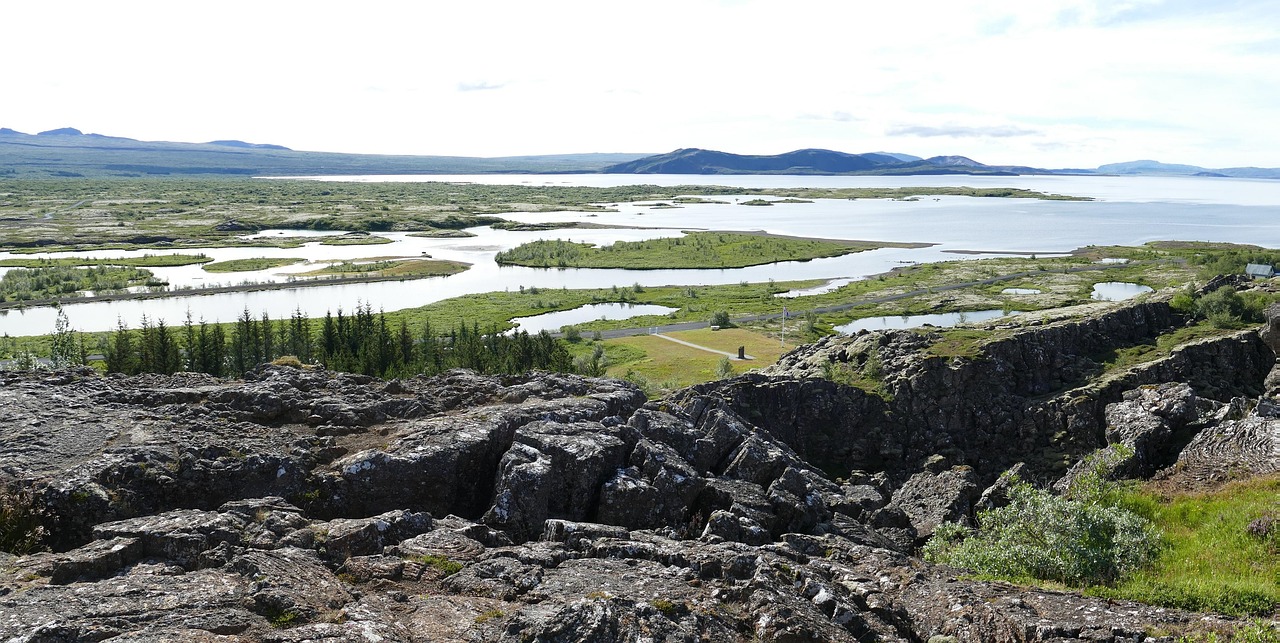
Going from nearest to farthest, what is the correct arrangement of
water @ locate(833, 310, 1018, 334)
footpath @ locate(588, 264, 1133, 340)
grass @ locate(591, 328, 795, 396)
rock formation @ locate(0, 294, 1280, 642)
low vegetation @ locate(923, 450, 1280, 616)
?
rock formation @ locate(0, 294, 1280, 642) < low vegetation @ locate(923, 450, 1280, 616) < grass @ locate(591, 328, 795, 396) < footpath @ locate(588, 264, 1133, 340) < water @ locate(833, 310, 1018, 334)

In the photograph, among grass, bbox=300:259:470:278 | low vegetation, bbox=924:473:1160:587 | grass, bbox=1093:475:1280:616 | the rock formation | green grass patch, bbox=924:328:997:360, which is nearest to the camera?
the rock formation

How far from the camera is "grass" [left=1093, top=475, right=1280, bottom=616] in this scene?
1983cm

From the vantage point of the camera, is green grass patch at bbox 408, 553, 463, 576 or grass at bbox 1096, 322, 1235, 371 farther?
grass at bbox 1096, 322, 1235, 371

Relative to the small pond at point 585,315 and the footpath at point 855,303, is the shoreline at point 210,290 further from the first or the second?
the footpath at point 855,303

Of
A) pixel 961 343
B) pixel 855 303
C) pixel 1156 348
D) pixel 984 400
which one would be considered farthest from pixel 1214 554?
pixel 855 303

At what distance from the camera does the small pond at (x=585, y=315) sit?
129125mm

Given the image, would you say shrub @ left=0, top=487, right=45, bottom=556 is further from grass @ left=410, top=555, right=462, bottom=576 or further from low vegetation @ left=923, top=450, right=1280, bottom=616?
low vegetation @ left=923, top=450, right=1280, bottom=616

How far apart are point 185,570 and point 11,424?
13.8 metres

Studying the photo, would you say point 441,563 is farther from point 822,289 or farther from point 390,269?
point 390,269

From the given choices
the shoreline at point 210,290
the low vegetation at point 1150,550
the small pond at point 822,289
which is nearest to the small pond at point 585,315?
the small pond at point 822,289

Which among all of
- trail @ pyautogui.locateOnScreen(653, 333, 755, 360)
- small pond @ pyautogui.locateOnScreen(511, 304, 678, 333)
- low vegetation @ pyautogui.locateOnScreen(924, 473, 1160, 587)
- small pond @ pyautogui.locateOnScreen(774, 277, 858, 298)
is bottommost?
small pond @ pyautogui.locateOnScreen(511, 304, 678, 333)

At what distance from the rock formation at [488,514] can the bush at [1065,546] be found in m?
1.89

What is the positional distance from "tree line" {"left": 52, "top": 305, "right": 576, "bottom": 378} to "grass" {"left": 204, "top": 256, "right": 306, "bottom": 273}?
261ft

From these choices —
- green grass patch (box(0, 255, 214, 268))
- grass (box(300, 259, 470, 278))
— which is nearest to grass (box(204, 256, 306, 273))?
green grass patch (box(0, 255, 214, 268))
